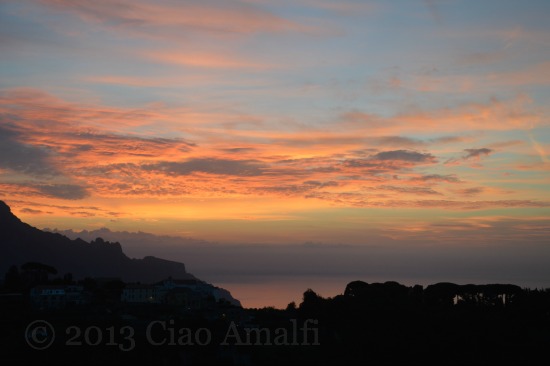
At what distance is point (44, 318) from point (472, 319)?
1321 inches

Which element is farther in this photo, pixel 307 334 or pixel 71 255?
pixel 71 255

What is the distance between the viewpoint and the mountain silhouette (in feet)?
455

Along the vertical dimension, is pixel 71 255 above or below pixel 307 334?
above

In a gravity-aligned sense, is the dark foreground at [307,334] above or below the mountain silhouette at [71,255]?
below

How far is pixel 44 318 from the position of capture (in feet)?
164

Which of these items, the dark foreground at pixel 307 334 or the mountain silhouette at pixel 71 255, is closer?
the dark foreground at pixel 307 334

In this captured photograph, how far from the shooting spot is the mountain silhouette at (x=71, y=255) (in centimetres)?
13862

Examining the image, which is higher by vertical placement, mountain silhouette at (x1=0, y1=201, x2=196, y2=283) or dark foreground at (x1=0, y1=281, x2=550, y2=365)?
mountain silhouette at (x1=0, y1=201, x2=196, y2=283)

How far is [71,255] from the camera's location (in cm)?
14988

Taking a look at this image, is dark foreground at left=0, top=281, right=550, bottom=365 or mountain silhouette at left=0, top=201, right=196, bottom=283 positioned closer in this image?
dark foreground at left=0, top=281, right=550, bottom=365

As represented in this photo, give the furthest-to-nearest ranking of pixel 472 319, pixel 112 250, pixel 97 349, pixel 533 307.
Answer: pixel 112 250
pixel 533 307
pixel 472 319
pixel 97 349

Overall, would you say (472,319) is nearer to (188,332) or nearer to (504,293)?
(504,293)

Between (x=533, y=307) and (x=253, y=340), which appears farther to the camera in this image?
(x=533, y=307)

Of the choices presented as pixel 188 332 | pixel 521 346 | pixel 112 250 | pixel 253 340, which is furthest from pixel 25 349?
pixel 112 250
